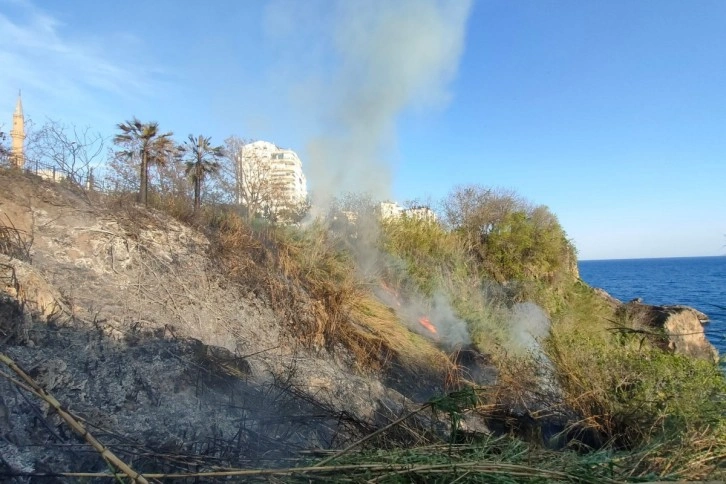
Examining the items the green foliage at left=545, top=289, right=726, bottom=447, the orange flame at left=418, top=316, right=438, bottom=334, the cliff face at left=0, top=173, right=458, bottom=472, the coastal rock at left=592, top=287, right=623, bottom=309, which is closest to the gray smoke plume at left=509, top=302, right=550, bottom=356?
the orange flame at left=418, top=316, right=438, bottom=334

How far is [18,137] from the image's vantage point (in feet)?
22.3

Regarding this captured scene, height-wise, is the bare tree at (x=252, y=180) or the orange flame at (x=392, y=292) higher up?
the bare tree at (x=252, y=180)

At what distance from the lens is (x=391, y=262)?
35.3 feet

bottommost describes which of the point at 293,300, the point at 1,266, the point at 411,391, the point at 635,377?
the point at 411,391

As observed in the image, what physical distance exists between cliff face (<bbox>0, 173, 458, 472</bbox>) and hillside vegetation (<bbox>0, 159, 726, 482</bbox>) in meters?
0.07

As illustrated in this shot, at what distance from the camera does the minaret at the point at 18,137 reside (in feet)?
19.8

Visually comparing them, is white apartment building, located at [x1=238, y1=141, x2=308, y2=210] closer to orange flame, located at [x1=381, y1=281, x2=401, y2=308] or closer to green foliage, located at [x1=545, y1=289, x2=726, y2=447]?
orange flame, located at [x1=381, y1=281, x2=401, y2=308]

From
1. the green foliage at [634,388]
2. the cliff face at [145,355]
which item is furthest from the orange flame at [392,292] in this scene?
the green foliage at [634,388]

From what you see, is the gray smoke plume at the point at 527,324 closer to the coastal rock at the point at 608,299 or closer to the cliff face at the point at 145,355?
the cliff face at the point at 145,355

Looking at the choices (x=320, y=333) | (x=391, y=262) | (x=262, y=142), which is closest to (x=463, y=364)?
(x=320, y=333)

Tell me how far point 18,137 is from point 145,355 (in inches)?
185

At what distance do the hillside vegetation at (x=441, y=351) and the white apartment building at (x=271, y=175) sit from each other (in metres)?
1.17

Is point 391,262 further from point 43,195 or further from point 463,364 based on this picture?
point 43,195

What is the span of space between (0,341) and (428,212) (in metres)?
11.9
